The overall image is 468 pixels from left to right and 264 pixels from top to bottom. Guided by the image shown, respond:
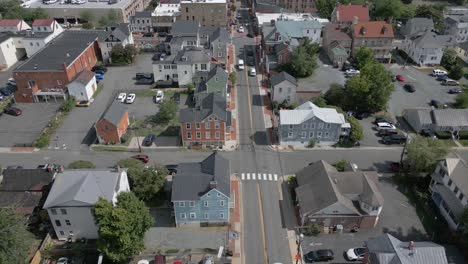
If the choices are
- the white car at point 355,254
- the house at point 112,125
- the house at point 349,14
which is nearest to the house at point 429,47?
the house at point 349,14

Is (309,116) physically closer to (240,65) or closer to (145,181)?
(145,181)

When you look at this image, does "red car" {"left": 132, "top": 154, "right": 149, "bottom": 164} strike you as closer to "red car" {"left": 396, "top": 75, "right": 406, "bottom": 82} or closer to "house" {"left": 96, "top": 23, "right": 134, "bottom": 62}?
"house" {"left": 96, "top": 23, "right": 134, "bottom": 62}

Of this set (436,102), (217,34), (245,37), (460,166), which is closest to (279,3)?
(245,37)

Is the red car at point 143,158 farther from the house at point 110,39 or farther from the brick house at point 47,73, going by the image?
the house at point 110,39

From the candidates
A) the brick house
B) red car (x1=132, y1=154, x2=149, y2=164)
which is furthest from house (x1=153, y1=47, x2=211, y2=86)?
red car (x1=132, y1=154, x2=149, y2=164)

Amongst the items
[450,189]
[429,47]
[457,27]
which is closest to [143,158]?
[450,189]

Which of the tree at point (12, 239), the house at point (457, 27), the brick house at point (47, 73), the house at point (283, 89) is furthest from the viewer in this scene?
the house at point (457, 27)

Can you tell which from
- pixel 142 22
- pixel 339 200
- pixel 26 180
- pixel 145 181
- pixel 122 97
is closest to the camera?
pixel 339 200
